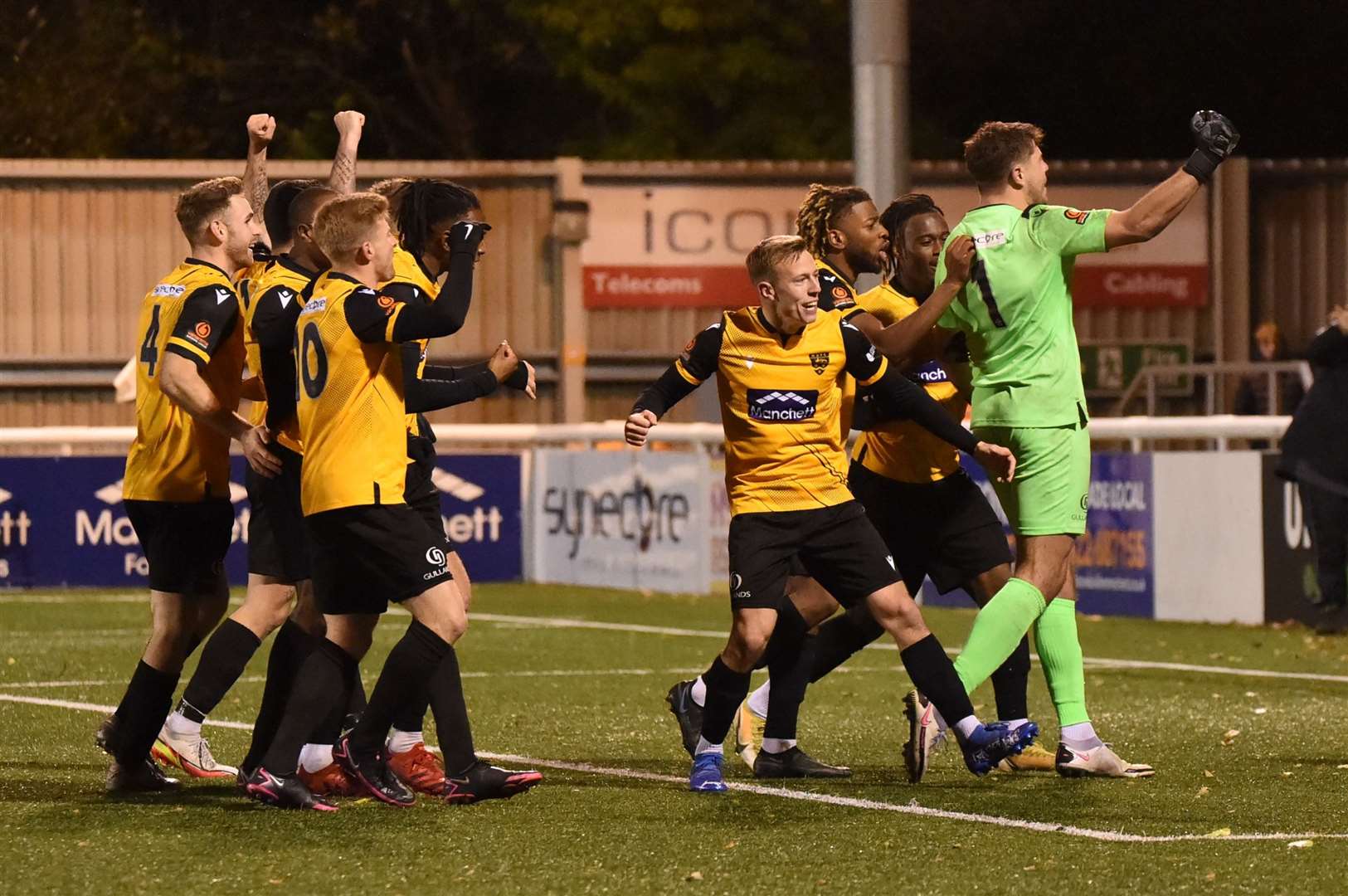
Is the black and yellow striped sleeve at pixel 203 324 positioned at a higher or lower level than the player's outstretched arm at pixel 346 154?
lower

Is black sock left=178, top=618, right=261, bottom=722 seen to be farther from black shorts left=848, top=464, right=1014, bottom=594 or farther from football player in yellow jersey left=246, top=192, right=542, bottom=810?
black shorts left=848, top=464, right=1014, bottom=594

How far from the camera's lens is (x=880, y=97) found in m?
16.6

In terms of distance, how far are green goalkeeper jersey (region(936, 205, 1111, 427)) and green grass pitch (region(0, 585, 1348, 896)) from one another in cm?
120

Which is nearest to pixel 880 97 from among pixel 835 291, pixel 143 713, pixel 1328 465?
pixel 1328 465

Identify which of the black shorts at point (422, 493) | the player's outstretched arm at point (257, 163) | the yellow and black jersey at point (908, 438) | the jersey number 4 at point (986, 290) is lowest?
the black shorts at point (422, 493)

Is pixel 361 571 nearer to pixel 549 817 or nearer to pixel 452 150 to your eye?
pixel 549 817

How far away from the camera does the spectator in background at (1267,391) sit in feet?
73.2

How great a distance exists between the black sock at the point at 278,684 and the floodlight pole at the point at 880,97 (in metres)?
9.23

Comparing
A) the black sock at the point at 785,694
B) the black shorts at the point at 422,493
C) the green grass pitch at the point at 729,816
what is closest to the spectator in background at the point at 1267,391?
the green grass pitch at the point at 729,816

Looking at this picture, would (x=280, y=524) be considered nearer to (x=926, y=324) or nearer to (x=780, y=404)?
(x=780, y=404)

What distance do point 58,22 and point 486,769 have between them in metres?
32.2

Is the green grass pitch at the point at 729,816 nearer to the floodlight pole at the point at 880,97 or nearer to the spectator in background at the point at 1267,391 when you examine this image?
the floodlight pole at the point at 880,97

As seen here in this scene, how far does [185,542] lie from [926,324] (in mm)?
2425

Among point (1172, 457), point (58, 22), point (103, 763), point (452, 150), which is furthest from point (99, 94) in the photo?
point (103, 763)
